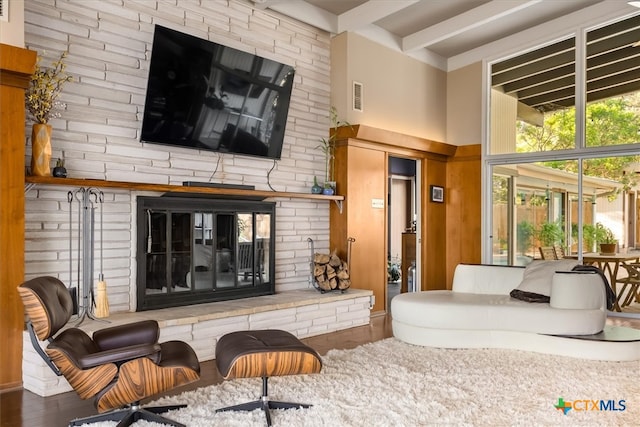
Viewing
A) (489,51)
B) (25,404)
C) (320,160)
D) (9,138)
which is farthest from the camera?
(489,51)

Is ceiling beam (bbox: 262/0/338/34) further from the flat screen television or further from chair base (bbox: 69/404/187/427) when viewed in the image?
chair base (bbox: 69/404/187/427)

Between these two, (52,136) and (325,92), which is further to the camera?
(325,92)

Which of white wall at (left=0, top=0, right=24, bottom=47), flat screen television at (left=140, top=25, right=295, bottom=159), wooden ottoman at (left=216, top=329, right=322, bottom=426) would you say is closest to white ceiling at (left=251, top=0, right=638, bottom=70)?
flat screen television at (left=140, top=25, right=295, bottom=159)

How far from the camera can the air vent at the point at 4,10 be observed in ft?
11.6

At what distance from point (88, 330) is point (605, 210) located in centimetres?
604

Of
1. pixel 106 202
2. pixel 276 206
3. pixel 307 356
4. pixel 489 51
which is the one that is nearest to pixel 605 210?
pixel 489 51

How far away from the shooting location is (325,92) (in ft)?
21.1

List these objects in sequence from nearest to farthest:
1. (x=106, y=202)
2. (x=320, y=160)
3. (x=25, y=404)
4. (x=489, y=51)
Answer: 1. (x=25, y=404)
2. (x=106, y=202)
3. (x=320, y=160)
4. (x=489, y=51)

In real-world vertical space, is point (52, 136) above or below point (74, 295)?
above

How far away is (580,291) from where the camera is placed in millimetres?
4473

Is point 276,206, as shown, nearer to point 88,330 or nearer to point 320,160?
point 320,160

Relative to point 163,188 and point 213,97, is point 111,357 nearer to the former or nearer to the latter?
point 163,188

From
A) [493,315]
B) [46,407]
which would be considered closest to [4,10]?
[46,407]

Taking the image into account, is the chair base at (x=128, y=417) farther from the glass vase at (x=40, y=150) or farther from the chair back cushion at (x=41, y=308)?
the glass vase at (x=40, y=150)
